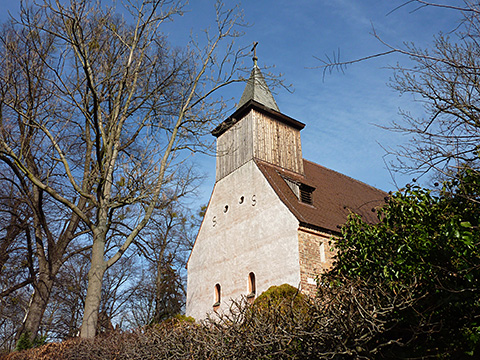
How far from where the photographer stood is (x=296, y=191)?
54.3 feet

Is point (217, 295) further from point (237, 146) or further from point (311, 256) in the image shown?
point (237, 146)

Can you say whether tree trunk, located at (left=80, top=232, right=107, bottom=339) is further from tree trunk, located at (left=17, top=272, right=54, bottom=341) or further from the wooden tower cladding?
the wooden tower cladding

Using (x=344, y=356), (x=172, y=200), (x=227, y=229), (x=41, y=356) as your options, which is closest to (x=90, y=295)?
(x=41, y=356)

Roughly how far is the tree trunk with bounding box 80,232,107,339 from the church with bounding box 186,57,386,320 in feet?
15.2

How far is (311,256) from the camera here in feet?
44.7

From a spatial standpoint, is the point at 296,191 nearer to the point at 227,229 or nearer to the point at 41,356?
the point at 227,229

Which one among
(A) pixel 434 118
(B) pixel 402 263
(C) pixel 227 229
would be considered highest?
(C) pixel 227 229

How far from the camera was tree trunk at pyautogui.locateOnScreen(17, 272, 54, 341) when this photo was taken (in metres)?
12.2

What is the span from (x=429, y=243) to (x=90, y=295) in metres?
7.65

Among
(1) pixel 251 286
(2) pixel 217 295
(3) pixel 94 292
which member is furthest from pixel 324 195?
(3) pixel 94 292

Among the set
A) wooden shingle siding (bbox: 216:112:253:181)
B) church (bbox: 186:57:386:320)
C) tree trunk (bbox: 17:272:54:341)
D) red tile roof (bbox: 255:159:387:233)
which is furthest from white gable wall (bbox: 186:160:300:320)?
tree trunk (bbox: 17:272:54:341)

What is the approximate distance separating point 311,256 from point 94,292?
7.54 m

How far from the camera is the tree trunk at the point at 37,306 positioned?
12.2 m

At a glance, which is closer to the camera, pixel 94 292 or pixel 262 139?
pixel 94 292
